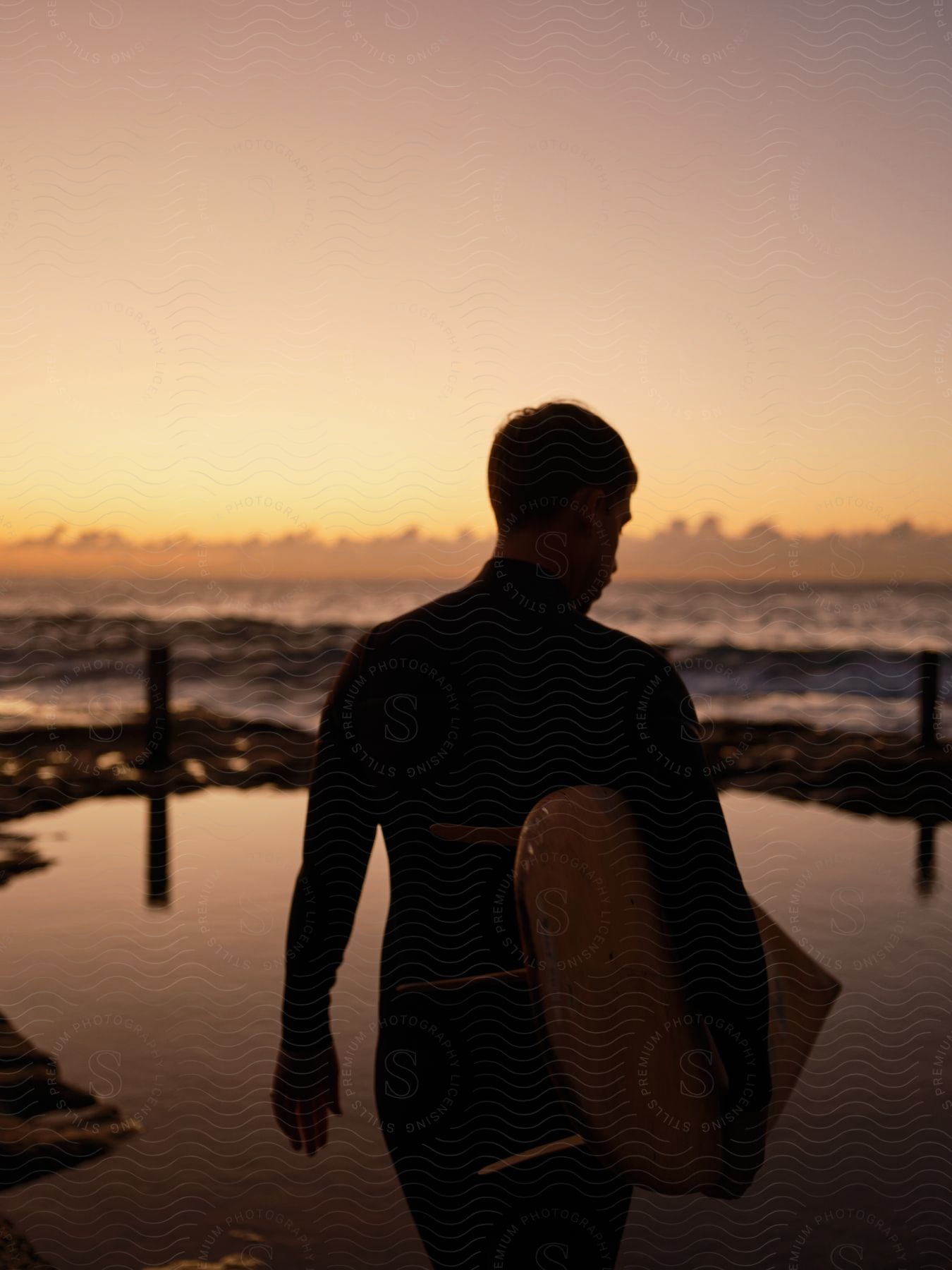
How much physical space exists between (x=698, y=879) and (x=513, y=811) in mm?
315

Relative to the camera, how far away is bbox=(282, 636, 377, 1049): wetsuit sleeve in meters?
1.98

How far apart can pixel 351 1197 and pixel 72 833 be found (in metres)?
5.30

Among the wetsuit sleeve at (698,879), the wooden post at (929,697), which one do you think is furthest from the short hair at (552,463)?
the wooden post at (929,697)

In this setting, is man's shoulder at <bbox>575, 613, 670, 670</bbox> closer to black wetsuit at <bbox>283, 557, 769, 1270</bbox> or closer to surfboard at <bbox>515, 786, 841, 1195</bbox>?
black wetsuit at <bbox>283, 557, 769, 1270</bbox>

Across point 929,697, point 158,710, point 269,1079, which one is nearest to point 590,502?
point 269,1079

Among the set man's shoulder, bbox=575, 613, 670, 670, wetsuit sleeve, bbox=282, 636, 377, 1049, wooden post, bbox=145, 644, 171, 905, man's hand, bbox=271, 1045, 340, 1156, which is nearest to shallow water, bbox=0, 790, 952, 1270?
man's hand, bbox=271, 1045, 340, 1156

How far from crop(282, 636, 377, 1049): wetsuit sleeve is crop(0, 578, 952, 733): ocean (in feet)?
34.3

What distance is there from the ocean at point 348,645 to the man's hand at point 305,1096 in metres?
10.5

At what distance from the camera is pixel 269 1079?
4078 millimetres

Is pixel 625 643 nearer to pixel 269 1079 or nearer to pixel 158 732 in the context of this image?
pixel 269 1079

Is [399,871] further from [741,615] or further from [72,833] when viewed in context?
[741,615]

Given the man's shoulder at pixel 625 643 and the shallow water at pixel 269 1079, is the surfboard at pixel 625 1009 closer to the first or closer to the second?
the man's shoulder at pixel 625 643

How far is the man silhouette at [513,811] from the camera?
67.7 inches

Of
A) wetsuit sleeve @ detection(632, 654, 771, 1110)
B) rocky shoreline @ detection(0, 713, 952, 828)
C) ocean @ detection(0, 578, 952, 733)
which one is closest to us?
wetsuit sleeve @ detection(632, 654, 771, 1110)
